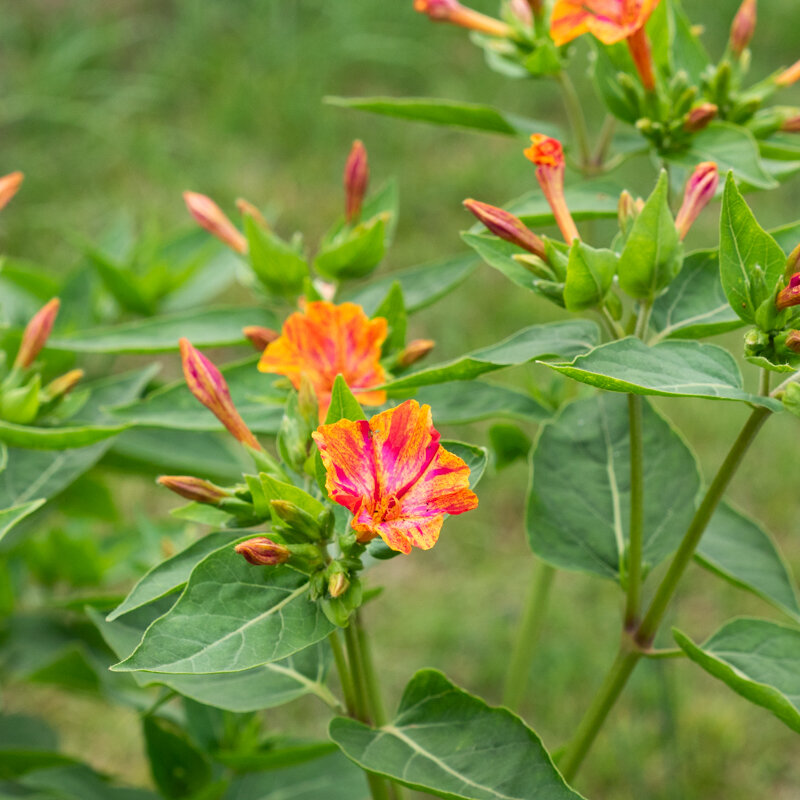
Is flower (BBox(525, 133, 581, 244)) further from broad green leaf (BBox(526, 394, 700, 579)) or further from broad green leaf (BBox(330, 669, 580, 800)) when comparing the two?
broad green leaf (BBox(330, 669, 580, 800))

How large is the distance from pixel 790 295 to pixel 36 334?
2.54 feet

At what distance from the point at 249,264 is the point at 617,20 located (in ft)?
1.66

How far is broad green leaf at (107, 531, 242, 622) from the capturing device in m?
0.83

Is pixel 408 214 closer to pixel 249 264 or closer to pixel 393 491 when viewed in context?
pixel 249 264

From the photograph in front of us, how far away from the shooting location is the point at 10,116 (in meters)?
3.45

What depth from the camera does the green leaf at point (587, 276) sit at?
85 cm

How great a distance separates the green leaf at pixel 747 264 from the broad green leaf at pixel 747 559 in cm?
34

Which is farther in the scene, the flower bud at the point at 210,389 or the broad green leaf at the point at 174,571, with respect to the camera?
the flower bud at the point at 210,389

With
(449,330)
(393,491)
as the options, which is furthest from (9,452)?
(449,330)

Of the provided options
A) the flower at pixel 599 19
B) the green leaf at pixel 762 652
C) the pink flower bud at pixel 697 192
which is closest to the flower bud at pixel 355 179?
the flower at pixel 599 19

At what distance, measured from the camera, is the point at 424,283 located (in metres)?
1.20

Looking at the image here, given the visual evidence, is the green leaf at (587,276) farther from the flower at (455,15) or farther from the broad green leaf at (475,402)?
the flower at (455,15)

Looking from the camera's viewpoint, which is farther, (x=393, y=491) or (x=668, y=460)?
(x=668, y=460)

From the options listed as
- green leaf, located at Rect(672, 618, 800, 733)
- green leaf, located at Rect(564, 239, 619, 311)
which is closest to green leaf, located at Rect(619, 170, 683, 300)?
green leaf, located at Rect(564, 239, 619, 311)
